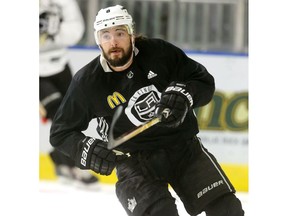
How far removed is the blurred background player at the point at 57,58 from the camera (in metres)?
3.20

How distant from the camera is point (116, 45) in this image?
2223 millimetres

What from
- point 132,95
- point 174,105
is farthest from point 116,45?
point 174,105

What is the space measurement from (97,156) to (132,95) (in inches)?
9.5

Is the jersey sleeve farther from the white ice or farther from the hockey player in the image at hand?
the white ice

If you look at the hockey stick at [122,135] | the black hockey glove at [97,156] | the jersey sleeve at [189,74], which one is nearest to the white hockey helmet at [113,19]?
the jersey sleeve at [189,74]

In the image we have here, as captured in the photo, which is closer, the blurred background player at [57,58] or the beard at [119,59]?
the beard at [119,59]

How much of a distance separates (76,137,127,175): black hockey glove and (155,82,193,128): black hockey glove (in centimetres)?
22

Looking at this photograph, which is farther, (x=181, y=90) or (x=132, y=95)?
(x=132, y=95)

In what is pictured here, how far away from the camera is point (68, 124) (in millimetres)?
2268

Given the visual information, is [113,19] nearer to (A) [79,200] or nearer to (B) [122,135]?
→ (B) [122,135]

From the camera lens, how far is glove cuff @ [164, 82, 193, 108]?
2.15 meters

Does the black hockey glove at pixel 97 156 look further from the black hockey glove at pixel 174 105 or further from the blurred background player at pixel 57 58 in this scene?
the blurred background player at pixel 57 58
